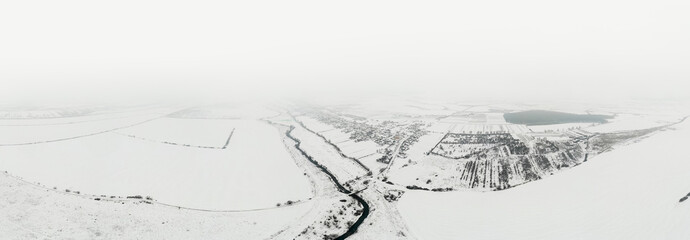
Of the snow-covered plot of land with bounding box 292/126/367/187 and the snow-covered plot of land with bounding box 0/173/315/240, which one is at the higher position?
the snow-covered plot of land with bounding box 292/126/367/187

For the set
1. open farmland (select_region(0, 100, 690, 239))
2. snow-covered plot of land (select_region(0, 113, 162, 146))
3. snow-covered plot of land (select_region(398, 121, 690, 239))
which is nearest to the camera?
snow-covered plot of land (select_region(398, 121, 690, 239))

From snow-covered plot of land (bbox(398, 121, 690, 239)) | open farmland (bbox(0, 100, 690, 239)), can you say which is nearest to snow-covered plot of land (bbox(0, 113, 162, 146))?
open farmland (bbox(0, 100, 690, 239))

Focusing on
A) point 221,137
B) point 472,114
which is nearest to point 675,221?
point 221,137

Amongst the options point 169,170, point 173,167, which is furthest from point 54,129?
point 169,170

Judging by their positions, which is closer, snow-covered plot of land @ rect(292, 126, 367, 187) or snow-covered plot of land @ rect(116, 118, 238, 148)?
snow-covered plot of land @ rect(292, 126, 367, 187)

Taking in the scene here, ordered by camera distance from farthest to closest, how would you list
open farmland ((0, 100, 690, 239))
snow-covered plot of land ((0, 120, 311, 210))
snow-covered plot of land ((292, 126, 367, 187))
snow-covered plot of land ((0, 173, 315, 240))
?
snow-covered plot of land ((292, 126, 367, 187))
snow-covered plot of land ((0, 120, 311, 210))
open farmland ((0, 100, 690, 239))
snow-covered plot of land ((0, 173, 315, 240))

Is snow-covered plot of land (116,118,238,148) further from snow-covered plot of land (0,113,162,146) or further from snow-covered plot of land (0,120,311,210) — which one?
snow-covered plot of land (0,113,162,146)

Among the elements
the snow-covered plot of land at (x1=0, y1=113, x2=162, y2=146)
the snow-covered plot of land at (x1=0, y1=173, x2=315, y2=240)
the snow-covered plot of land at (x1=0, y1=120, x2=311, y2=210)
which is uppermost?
the snow-covered plot of land at (x1=0, y1=113, x2=162, y2=146)
